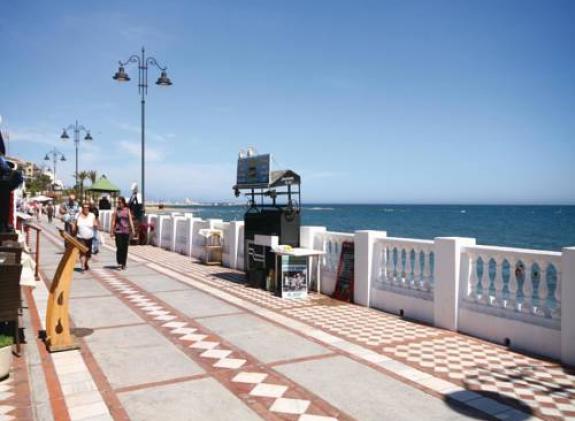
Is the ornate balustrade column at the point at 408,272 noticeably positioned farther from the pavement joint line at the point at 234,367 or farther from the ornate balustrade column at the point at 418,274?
the pavement joint line at the point at 234,367

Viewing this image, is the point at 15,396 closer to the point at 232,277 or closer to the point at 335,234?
the point at 335,234

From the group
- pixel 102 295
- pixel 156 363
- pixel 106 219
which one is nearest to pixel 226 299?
pixel 102 295

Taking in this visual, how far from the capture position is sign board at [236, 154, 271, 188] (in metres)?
11.3

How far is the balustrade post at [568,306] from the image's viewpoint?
569cm

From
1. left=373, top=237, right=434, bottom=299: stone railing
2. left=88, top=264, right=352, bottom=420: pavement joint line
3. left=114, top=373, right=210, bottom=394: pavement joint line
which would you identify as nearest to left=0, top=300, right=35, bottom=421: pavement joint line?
left=114, top=373, right=210, bottom=394: pavement joint line

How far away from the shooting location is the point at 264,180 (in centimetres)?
1127

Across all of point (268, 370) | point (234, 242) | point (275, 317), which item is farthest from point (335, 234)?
point (268, 370)

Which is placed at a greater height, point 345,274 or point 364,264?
point 364,264

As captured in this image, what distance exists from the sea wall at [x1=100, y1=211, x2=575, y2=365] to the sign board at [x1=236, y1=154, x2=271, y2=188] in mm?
1825

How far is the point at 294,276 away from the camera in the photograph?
9812mm

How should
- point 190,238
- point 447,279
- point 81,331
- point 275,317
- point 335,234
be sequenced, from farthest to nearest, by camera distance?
point 190,238
point 335,234
point 275,317
point 447,279
point 81,331

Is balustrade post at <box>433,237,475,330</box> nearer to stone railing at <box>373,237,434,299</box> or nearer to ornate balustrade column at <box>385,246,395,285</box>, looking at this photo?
stone railing at <box>373,237,434,299</box>

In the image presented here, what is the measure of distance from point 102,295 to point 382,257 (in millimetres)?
5549

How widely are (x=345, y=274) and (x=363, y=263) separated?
2.13 feet
